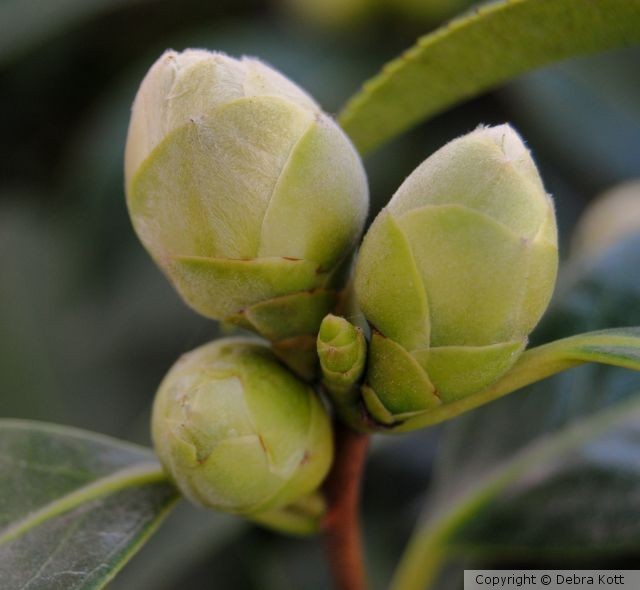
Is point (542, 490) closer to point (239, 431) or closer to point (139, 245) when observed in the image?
point (239, 431)

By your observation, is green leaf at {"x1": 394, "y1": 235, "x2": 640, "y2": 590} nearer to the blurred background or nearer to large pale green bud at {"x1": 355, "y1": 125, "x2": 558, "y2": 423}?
the blurred background

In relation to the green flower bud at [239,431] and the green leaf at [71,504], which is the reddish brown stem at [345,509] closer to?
the green flower bud at [239,431]

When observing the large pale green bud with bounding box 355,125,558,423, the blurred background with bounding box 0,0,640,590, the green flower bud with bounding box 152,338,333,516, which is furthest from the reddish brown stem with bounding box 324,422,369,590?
the blurred background with bounding box 0,0,640,590

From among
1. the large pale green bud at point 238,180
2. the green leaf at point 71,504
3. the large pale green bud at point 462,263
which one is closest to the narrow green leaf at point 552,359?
the large pale green bud at point 462,263

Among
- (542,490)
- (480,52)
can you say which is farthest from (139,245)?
(480,52)

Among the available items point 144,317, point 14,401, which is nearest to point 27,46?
point 144,317

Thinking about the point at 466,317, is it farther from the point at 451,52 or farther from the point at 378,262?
the point at 451,52
